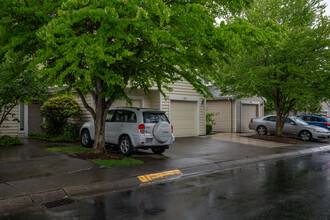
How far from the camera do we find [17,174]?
7707mm

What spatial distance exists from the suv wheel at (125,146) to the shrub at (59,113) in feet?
15.5

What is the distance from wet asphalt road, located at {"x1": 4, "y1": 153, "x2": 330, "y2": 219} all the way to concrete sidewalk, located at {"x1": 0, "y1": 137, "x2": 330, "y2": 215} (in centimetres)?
53

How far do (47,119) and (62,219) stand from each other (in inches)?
444

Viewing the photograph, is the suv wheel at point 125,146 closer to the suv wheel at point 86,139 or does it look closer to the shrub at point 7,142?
the suv wheel at point 86,139

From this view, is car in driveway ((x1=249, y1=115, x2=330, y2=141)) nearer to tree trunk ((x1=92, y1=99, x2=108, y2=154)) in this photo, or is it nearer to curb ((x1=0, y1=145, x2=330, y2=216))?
curb ((x1=0, y1=145, x2=330, y2=216))

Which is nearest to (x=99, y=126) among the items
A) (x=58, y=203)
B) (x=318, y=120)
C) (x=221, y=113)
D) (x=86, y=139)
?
(x=86, y=139)

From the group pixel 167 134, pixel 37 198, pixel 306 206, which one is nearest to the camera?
pixel 306 206

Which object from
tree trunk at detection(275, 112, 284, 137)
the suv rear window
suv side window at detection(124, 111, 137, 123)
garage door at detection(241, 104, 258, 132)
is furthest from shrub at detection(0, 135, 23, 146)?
garage door at detection(241, 104, 258, 132)

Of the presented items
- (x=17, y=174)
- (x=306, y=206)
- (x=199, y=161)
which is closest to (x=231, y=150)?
(x=199, y=161)

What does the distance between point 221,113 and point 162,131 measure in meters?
14.1

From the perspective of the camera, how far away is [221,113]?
24188 millimetres

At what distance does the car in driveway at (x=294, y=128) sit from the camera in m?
18.5

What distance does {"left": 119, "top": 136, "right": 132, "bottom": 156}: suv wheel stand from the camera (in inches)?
430

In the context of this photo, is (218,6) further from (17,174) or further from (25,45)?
(17,174)
